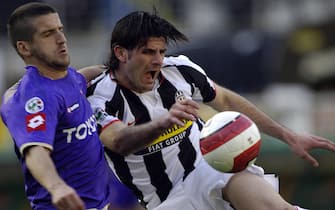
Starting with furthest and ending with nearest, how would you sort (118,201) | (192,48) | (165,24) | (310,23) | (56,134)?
(310,23)
(192,48)
(118,201)
(165,24)
(56,134)

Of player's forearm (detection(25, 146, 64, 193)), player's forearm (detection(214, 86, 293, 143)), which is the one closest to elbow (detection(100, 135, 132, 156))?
player's forearm (detection(25, 146, 64, 193))

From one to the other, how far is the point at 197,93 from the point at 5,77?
1023 cm

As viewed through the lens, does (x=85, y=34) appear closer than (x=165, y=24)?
No

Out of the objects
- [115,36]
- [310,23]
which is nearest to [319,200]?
[310,23]

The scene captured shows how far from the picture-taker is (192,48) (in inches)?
655

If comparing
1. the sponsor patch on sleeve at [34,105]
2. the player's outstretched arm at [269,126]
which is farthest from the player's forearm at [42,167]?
the player's outstretched arm at [269,126]

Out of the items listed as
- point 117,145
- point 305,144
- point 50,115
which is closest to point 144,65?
point 117,145

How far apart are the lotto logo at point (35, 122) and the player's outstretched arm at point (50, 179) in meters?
0.14

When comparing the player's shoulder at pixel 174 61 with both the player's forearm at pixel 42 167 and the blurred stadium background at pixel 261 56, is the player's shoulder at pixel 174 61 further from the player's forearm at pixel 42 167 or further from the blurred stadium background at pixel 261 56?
the blurred stadium background at pixel 261 56

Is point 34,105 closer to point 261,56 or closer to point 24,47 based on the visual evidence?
point 24,47

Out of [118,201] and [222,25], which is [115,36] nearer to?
[118,201]

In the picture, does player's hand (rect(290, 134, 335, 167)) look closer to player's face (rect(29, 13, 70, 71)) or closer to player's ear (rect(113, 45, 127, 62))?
player's ear (rect(113, 45, 127, 62))

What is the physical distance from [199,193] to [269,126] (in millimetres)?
831

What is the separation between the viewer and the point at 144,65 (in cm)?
864
